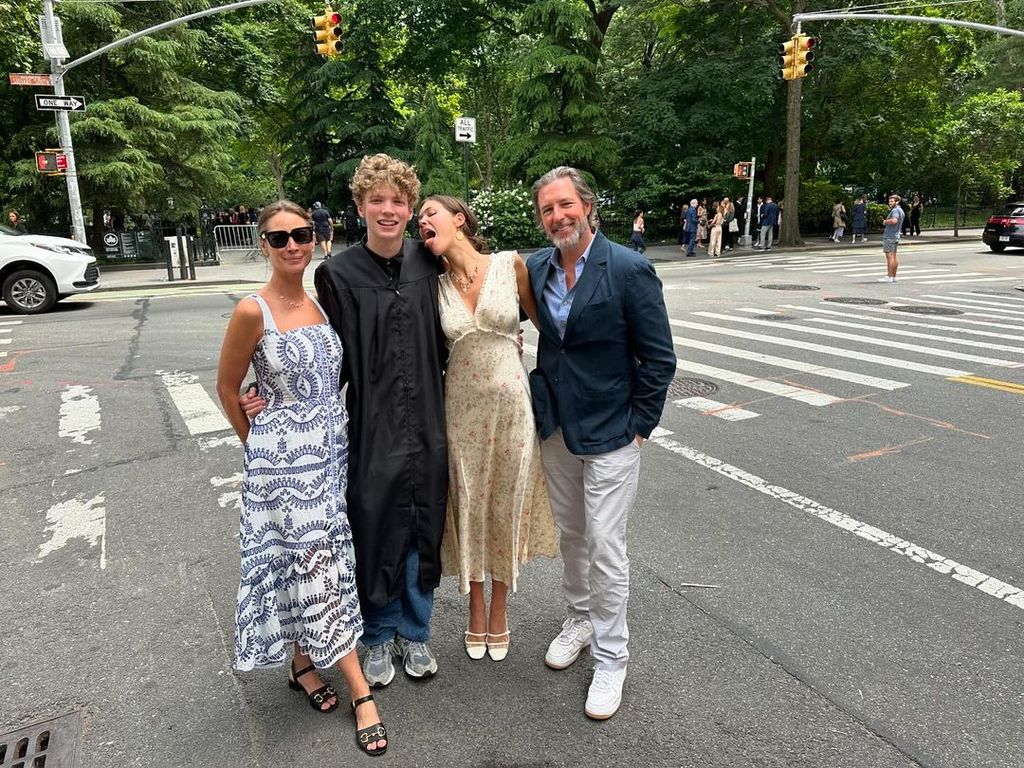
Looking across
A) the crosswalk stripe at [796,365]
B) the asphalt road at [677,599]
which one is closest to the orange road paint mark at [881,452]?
the asphalt road at [677,599]

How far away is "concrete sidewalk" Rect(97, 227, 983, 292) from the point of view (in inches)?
743

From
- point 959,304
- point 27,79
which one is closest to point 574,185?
point 959,304

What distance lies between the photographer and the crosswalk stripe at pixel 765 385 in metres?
7.07

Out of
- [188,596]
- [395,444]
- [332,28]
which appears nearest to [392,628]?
[395,444]

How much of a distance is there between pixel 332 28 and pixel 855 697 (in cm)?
1787

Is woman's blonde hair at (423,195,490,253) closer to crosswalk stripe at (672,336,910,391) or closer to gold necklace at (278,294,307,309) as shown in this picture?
gold necklace at (278,294,307,309)

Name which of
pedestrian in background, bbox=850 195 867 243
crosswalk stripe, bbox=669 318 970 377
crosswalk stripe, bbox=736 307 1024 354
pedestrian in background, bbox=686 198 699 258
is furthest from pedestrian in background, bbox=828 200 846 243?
crosswalk stripe, bbox=669 318 970 377

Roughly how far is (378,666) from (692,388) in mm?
5309

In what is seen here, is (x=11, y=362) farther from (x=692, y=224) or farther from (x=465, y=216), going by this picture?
(x=692, y=224)

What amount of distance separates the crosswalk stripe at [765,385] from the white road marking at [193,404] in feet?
15.1

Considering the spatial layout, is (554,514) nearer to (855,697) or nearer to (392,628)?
(392,628)

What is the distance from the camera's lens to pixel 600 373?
111 inches

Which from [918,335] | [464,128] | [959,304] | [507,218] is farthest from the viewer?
[507,218]

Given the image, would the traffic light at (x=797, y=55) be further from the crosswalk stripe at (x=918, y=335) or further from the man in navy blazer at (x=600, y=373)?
the man in navy blazer at (x=600, y=373)
